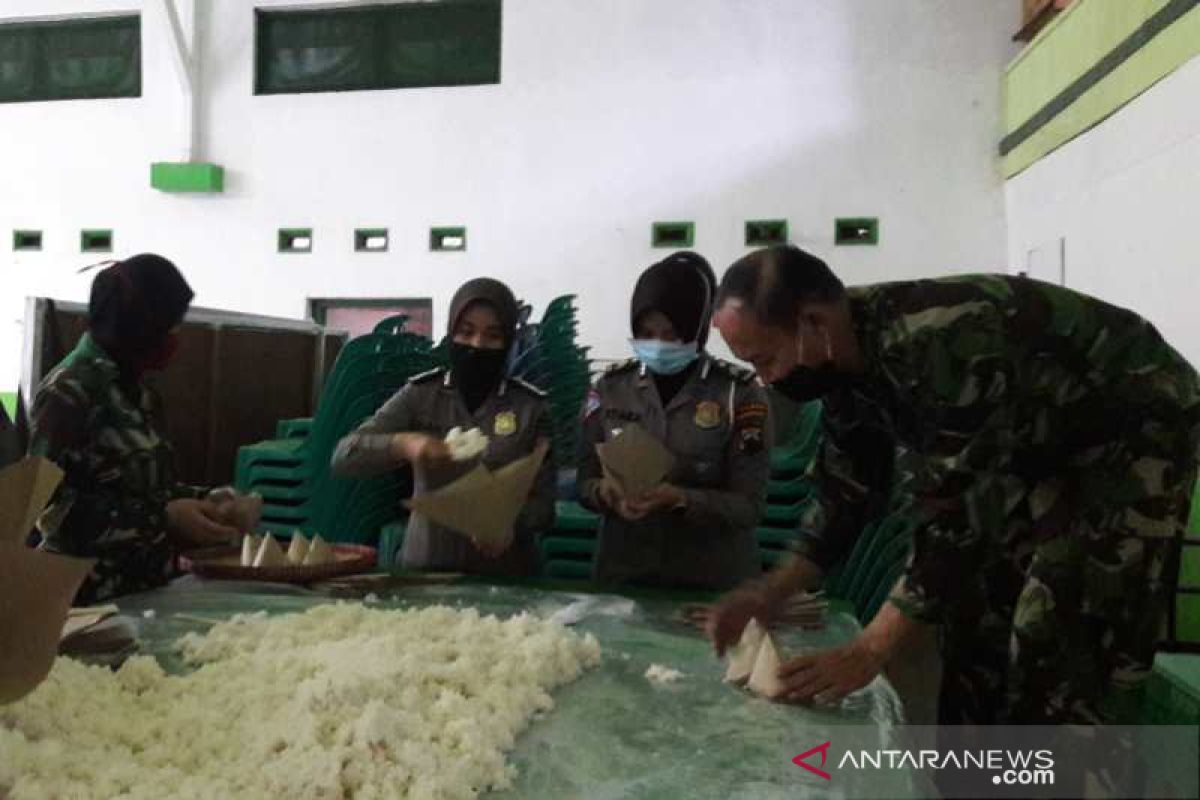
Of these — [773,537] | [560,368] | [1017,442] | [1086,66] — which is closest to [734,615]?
[1017,442]

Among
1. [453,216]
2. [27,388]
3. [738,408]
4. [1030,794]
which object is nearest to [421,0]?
[453,216]

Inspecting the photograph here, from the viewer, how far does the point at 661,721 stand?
1.54 metres

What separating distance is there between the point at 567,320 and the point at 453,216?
2.80 m

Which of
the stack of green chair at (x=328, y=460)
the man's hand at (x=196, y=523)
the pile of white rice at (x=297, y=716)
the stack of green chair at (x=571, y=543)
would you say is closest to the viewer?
the pile of white rice at (x=297, y=716)

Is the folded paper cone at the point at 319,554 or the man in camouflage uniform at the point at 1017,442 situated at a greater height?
the man in camouflage uniform at the point at 1017,442

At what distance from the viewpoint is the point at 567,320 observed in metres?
5.27

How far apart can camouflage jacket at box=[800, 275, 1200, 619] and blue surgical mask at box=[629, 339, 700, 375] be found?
863mm

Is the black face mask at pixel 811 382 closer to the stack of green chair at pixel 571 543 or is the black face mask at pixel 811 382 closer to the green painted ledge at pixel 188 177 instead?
the stack of green chair at pixel 571 543

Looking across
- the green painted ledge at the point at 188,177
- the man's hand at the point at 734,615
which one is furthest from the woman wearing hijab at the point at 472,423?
the green painted ledge at the point at 188,177

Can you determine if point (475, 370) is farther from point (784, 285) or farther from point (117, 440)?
point (784, 285)

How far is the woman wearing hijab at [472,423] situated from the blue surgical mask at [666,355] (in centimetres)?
33

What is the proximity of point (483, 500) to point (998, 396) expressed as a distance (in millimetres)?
1233

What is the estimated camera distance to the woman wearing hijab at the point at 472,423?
2.63m

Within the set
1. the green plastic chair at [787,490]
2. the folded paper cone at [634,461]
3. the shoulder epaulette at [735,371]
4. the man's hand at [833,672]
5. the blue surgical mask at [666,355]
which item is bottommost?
the man's hand at [833,672]
